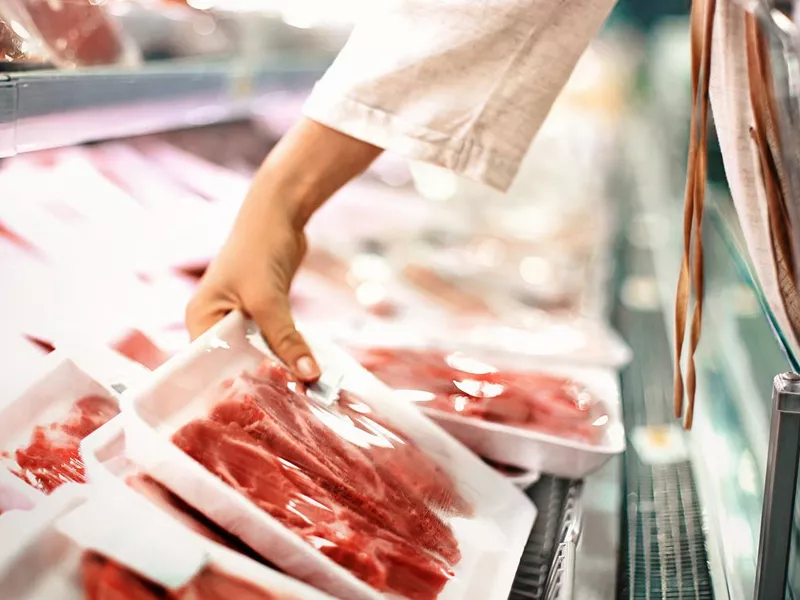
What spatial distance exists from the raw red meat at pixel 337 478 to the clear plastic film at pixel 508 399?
0.17 meters

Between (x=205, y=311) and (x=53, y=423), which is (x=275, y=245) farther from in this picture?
(x=53, y=423)

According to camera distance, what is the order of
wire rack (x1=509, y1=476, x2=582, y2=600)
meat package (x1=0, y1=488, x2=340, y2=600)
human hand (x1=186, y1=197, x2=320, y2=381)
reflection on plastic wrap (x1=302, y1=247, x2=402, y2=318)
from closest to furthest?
meat package (x1=0, y1=488, x2=340, y2=600), wire rack (x1=509, y1=476, x2=582, y2=600), human hand (x1=186, y1=197, x2=320, y2=381), reflection on plastic wrap (x1=302, y1=247, x2=402, y2=318)

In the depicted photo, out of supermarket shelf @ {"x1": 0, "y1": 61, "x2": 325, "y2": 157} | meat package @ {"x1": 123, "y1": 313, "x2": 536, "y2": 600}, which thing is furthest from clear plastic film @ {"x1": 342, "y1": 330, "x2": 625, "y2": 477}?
supermarket shelf @ {"x1": 0, "y1": 61, "x2": 325, "y2": 157}

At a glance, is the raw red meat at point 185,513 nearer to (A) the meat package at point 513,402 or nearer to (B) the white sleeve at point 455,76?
(A) the meat package at point 513,402

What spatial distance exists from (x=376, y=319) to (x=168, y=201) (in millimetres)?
602

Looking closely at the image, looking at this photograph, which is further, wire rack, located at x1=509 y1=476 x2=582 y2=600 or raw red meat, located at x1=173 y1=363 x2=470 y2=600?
wire rack, located at x1=509 y1=476 x2=582 y2=600

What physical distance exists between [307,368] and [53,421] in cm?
33

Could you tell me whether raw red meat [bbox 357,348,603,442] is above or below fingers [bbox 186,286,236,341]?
above

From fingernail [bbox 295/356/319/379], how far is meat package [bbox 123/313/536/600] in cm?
2

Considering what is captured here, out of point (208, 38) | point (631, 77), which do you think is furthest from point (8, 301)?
point (631, 77)

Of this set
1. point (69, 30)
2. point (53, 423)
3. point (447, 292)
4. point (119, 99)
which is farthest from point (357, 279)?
point (53, 423)

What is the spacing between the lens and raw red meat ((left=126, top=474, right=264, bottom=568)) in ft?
2.67

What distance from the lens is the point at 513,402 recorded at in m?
1.34

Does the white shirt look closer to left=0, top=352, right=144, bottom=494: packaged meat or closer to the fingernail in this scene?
the fingernail
